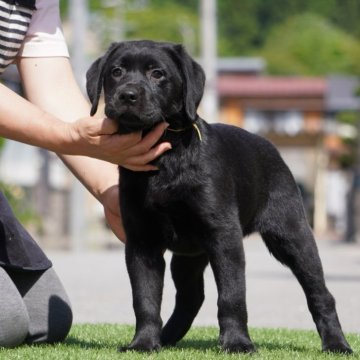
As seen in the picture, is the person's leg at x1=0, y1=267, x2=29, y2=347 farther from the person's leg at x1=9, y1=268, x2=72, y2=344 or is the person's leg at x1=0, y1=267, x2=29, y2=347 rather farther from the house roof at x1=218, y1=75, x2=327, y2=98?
the house roof at x1=218, y1=75, x2=327, y2=98

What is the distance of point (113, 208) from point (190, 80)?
2.93 ft

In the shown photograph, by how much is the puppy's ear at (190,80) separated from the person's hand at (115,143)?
0.15m

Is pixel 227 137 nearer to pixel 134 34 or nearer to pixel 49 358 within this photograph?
pixel 49 358

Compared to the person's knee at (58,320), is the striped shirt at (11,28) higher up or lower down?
higher up

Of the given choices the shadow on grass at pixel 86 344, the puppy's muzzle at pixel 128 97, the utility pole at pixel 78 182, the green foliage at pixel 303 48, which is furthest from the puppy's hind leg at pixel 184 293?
the green foliage at pixel 303 48

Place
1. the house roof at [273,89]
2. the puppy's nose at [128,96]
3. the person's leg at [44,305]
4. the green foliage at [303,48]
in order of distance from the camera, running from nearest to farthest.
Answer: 1. the puppy's nose at [128,96]
2. the person's leg at [44,305]
3. the house roof at [273,89]
4. the green foliage at [303,48]

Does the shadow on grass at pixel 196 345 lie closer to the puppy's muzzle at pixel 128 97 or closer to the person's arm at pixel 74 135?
the person's arm at pixel 74 135

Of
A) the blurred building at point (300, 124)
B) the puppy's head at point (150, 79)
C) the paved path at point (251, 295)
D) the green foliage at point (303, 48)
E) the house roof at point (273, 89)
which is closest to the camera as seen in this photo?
the puppy's head at point (150, 79)

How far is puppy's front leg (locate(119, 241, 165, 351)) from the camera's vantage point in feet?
16.8

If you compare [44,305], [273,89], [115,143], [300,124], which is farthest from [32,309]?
[300,124]

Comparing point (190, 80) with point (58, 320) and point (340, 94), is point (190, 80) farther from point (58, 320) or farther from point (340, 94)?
point (340, 94)

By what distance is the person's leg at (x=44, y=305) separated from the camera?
5.93 meters

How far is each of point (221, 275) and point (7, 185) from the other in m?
18.4

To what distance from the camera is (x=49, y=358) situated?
197 inches
